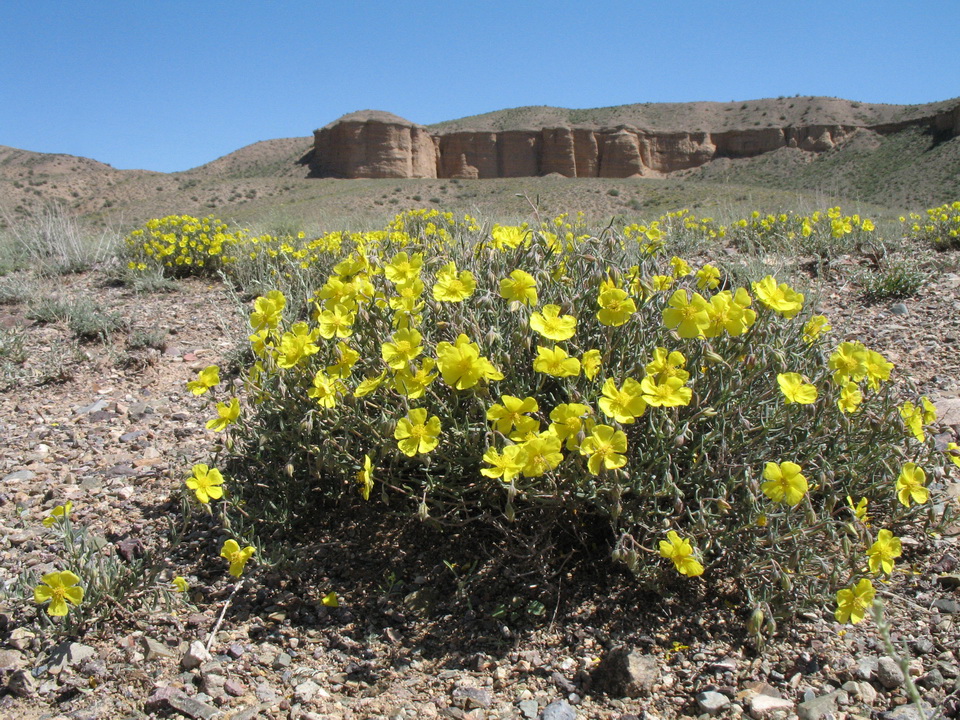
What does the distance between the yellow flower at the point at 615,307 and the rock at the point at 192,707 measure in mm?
1581

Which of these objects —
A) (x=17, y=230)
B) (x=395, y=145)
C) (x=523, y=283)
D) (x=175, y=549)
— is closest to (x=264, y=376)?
(x=175, y=549)

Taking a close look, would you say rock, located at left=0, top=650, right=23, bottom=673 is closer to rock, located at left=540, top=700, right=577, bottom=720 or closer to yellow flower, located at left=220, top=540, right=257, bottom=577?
yellow flower, located at left=220, top=540, right=257, bottom=577

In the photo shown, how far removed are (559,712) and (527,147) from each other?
5956 centimetres

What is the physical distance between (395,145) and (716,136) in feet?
93.4

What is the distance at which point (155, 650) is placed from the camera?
6.47 feet

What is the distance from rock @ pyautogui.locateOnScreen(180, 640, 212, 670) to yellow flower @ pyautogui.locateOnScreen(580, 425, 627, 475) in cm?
131

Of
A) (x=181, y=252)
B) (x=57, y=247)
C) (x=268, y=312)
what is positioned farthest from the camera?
(x=57, y=247)

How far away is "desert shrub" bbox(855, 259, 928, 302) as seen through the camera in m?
4.46

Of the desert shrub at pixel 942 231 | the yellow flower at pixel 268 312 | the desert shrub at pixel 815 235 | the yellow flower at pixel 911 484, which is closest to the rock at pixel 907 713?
the yellow flower at pixel 911 484

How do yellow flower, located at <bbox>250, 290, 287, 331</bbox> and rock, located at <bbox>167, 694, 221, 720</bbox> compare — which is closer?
→ rock, located at <bbox>167, 694, 221, 720</bbox>

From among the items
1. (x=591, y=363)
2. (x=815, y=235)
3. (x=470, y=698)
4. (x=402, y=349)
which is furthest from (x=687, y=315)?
(x=815, y=235)

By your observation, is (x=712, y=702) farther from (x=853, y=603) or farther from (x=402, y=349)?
(x=402, y=349)

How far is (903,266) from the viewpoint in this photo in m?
4.57

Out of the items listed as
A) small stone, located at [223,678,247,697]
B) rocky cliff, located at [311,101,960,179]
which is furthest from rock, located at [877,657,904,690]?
rocky cliff, located at [311,101,960,179]
